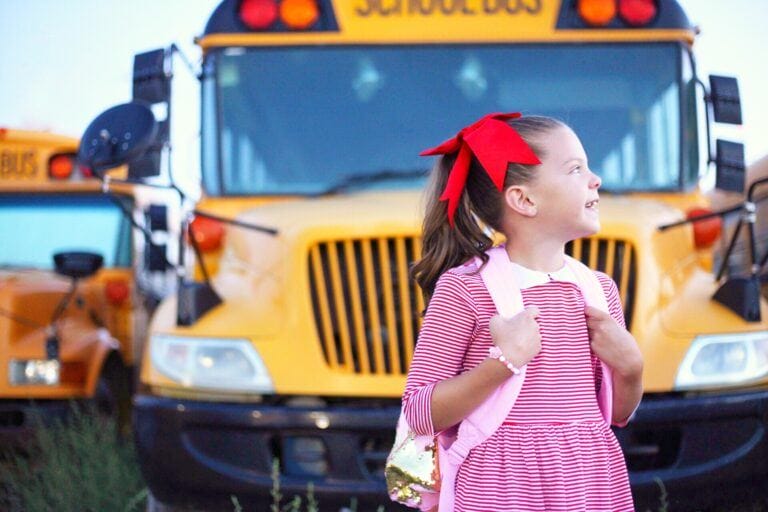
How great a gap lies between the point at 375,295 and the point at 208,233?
92 cm

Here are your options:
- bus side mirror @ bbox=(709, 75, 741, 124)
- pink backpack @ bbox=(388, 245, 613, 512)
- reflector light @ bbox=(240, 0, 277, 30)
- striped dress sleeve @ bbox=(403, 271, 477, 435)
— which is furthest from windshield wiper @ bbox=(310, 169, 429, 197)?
striped dress sleeve @ bbox=(403, 271, 477, 435)

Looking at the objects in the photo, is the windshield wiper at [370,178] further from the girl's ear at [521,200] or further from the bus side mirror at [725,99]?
the girl's ear at [521,200]

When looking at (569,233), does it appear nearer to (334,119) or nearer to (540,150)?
(540,150)

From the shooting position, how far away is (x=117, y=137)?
3596 millimetres

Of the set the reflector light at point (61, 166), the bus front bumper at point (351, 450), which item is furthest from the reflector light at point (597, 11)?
the reflector light at point (61, 166)

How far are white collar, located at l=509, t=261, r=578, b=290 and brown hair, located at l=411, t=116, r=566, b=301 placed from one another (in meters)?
0.06

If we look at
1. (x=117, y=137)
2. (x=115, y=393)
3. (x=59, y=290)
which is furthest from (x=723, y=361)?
(x=59, y=290)

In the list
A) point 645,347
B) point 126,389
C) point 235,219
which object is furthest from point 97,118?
point 126,389

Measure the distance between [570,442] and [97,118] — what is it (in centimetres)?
218

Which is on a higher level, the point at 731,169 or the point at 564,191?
the point at 564,191

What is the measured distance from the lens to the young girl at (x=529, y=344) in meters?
1.97

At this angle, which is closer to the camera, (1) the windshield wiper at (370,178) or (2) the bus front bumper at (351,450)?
(2) the bus front bumper at (351,450)

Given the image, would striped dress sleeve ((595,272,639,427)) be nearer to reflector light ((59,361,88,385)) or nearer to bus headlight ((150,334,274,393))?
bus headlight ((150,334,274,393))

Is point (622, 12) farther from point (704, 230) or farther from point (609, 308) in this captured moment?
point (609, 308)
